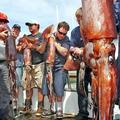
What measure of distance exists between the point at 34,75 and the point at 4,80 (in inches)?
122

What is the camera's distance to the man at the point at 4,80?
25.2ft

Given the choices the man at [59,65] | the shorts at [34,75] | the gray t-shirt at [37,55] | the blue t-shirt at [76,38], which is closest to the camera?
the blue t-shirt at [76,38]

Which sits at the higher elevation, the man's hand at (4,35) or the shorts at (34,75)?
the man's hand at (4,35)

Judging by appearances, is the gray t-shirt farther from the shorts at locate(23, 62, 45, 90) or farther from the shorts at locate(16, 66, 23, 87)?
the shorts at locate(16, 66, 23, 87)

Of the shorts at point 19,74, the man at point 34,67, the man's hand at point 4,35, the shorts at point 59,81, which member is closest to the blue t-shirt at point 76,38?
the man's hand at point 4,35

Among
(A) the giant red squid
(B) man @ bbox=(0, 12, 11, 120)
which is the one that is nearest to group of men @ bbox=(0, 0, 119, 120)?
(B) man @ bbox=(0, 12, 11, 120)

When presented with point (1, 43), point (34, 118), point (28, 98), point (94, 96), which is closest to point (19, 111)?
point (28, 98)

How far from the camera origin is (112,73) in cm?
420

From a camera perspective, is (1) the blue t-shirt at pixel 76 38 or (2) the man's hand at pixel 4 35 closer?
(2) the man's hand at pixel 4 35

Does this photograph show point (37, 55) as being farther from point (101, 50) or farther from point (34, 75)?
point (101, 50)

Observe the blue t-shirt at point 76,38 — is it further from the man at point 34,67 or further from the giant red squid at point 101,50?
the giant red squid at point 101,50

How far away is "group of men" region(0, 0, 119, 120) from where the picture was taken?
7.80 meters

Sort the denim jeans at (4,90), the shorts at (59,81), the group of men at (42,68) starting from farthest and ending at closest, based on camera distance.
Answer: 1. the shorts at (59,81)
2. the group of men at (42,68)
3. the denim jeans at (4,90)

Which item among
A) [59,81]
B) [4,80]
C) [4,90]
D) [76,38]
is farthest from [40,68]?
[4,90]
